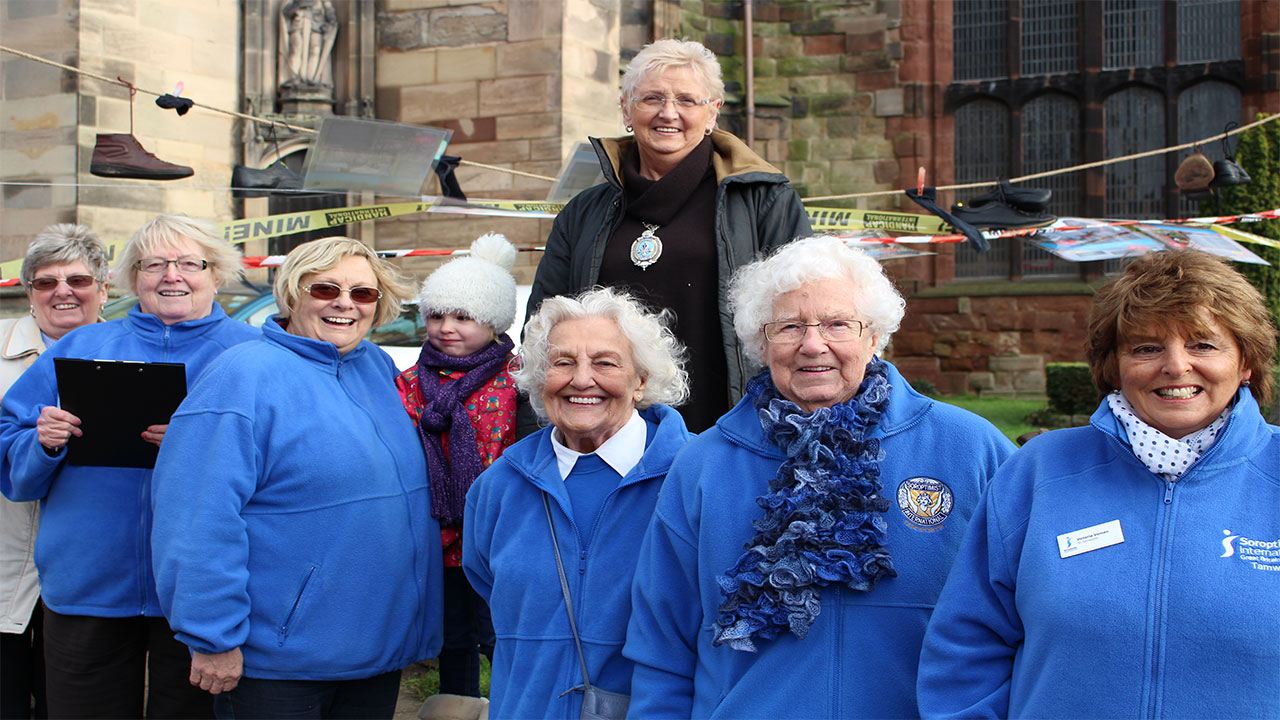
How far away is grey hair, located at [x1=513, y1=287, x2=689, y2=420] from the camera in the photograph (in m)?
2.66

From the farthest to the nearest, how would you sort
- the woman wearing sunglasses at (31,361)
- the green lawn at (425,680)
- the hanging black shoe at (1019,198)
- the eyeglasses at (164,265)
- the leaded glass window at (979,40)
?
the leaded glass window at (979,40), the hanging black shoe at (1019,198), the green lawn at (425,680), the woman wearing sunglasses at (31,361), the eyeglasses at (164,265)

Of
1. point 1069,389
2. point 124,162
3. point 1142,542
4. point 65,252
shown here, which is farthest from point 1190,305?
point 1069,389

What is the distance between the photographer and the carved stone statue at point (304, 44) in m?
9.62

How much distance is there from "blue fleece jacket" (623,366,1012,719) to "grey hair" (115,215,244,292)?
6.35 ft

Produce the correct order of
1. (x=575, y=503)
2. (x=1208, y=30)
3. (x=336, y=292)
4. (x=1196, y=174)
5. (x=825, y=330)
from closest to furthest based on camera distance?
(x=825, y=330) < (x=575, y=503) < (x=336, y=292) < (x=1196, y=174) < (x=1208, y=30)

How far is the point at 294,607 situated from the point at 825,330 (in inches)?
60.1

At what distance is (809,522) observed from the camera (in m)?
2.12

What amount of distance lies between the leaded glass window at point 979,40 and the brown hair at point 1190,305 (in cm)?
1239

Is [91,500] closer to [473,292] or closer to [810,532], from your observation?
[473,292]

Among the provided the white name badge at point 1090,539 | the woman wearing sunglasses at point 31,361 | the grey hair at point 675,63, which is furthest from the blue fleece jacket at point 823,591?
the woman wearing sunglasses at point 31,361

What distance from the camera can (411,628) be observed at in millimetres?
3094

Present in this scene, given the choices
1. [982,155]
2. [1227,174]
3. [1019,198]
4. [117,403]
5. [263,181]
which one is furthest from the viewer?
[982,155]

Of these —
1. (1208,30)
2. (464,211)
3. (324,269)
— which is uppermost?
(1208,30)

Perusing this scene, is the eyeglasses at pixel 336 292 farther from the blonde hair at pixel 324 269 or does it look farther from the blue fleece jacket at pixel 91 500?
the blue fleece jacket at pixel 91 500
